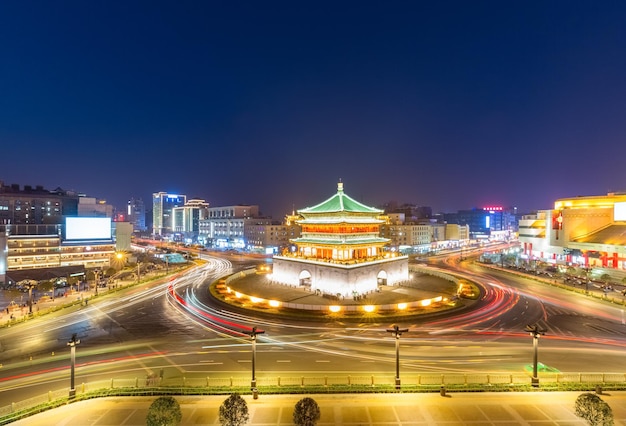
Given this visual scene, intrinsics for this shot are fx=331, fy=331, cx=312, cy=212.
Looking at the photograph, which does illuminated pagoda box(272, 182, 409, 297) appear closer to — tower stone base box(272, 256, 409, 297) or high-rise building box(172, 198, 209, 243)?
tower stone base box(272, 256, 409, 297)

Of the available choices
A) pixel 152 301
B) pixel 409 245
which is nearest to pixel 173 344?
pixel 152 301

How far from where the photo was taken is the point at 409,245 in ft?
399

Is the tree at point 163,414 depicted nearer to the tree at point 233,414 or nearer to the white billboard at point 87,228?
the tree at point 233,414

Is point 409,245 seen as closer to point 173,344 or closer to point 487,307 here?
point 487,307

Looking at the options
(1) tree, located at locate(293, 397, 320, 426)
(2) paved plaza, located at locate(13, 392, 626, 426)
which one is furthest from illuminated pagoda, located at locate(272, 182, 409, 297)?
(1) tree, located at locate(293, 397, 320, 426)

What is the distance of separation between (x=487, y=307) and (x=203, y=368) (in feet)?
121

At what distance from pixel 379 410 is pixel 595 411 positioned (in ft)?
34.1

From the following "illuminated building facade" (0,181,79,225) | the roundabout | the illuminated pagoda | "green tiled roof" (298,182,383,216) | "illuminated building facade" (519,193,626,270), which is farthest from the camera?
"illuminated building facade" (0,181,79,225)

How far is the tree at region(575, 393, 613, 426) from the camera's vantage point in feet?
50.0

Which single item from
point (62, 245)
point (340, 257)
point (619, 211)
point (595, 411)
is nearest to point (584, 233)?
point (619, 211)

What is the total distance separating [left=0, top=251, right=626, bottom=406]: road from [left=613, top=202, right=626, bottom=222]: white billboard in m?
43.4

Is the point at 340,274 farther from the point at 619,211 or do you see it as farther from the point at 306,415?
the point at 619,211

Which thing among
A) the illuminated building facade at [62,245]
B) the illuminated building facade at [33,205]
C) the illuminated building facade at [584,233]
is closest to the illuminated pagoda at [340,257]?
the illuminated building facade at [584,233]

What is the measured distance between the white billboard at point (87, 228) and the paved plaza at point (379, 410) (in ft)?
245
